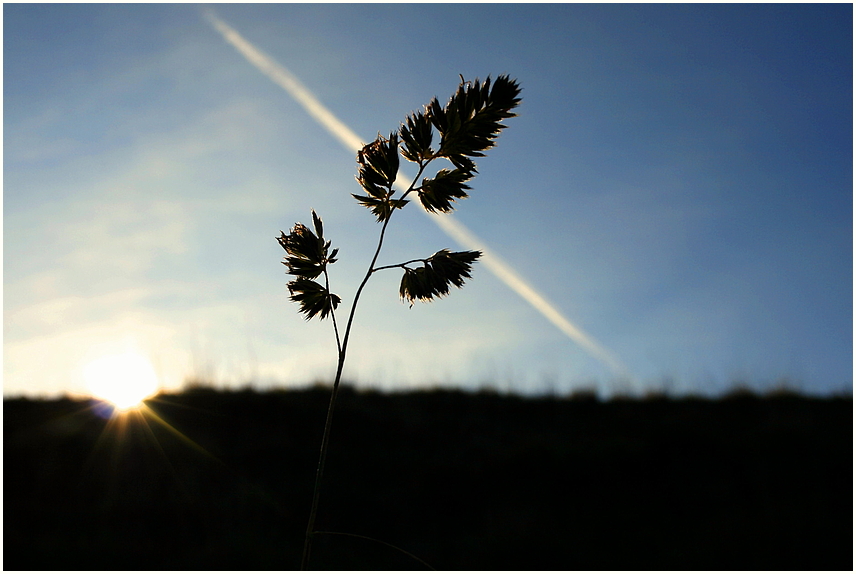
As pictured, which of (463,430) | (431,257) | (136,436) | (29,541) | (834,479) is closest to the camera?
(431,257)

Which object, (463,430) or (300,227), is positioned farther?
(463,430)

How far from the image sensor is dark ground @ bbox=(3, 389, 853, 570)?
24.2ft

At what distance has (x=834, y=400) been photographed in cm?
1041

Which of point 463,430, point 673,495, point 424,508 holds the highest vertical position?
point 463,430

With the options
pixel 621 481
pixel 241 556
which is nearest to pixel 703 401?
pixel 621 481

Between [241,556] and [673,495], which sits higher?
[673,495]

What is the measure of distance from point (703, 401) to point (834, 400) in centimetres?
262

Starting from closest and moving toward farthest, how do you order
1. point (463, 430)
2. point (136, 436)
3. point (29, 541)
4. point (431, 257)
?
point (431, 257)
point (29, 541)
point (136, 436)
point (463, 430)

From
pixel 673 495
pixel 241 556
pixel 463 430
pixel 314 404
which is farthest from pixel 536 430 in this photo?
pixel 241 556

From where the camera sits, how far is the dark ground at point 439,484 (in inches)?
290

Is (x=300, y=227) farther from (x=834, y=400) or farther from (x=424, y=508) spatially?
(x=834, y=400)

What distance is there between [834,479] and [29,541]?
1193 cm

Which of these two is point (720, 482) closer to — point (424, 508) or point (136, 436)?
point (424, 508)

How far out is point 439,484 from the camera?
870cm
